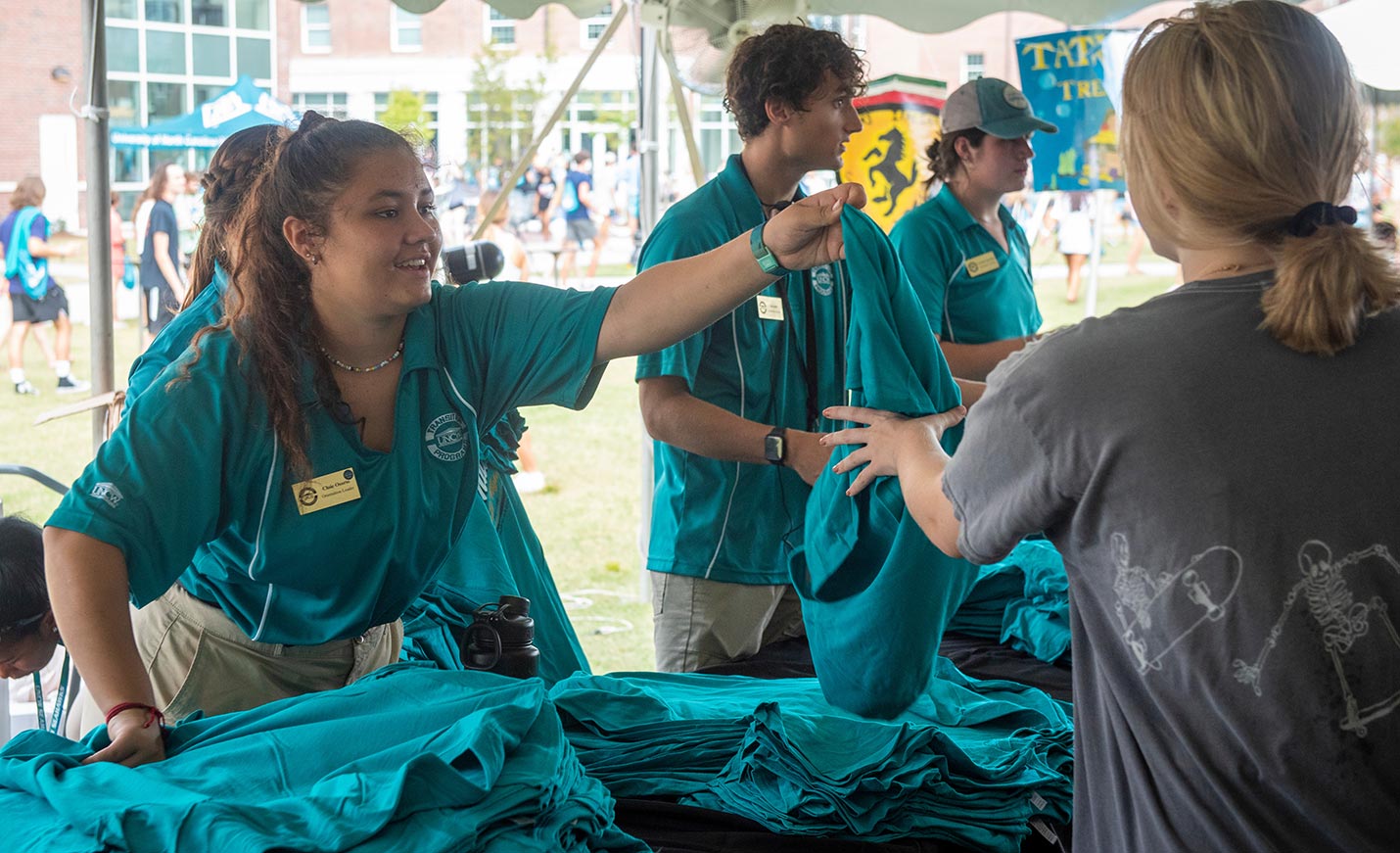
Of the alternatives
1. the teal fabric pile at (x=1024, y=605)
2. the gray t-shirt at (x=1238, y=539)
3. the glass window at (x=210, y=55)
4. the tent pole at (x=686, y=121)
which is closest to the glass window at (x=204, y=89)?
the glass window at (x=210, y=55)

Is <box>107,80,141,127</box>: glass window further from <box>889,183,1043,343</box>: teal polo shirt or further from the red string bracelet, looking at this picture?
the red string bracelet

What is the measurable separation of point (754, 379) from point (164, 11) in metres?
21.3

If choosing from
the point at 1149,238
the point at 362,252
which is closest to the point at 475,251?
the point at 362,252

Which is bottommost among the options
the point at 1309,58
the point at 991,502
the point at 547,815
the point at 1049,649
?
the point at 1049,649

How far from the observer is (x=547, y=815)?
1.24 metres

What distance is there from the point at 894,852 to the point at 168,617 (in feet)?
3.44

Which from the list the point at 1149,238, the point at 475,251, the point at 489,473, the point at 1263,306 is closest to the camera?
the point at 1263,306

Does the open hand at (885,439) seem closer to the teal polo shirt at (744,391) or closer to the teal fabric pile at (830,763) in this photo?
the teal fabric pile at (830,763)

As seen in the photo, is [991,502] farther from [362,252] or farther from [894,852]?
[362,252]

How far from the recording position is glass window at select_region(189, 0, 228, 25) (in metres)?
20.0

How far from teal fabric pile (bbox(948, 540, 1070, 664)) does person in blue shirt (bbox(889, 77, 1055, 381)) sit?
559 mm

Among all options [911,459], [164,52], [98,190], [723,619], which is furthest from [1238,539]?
[164,52]

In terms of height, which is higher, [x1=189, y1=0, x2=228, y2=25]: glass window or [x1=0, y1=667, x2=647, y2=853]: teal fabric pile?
[x1=189, y1=0, x2=228, y2=25]: glass window

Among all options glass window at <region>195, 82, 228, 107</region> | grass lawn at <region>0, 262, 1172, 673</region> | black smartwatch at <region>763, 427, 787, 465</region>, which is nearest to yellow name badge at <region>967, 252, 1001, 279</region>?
black smartwatch at <region>763, 427, 787, 465</region>
